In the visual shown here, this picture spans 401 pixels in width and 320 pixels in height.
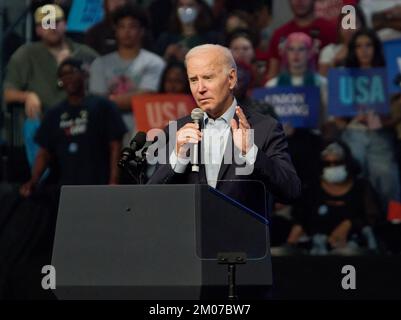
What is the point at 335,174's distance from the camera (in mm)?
8984

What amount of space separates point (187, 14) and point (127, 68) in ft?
1.86

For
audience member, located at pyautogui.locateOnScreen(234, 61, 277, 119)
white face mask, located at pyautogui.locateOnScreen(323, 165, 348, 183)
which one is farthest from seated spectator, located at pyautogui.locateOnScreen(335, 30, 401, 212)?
audience member, located at pyautogui.locateOnScreen(234, 61, 277, 119)

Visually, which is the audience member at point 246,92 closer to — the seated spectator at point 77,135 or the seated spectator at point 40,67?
the seated spectator at point 77,135

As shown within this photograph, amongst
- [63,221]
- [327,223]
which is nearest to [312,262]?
[327,223]

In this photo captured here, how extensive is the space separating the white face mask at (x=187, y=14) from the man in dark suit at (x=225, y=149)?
155 inches

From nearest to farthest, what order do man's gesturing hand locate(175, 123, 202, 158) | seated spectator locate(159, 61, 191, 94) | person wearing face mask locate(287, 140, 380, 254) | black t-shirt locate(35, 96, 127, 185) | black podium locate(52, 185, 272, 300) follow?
1. black podium locate(52, 185, 272, 300)
2. man's gesturing hand locate(175, 123, 202, 158)
3. person wearing face mask locate(287, 140, 380, 254)
4. seated spectator locate(159, 61, 191, 94)
5. black t-shirt locate(35, 96, 127, 185)

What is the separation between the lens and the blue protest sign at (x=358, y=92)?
9039 millimetres

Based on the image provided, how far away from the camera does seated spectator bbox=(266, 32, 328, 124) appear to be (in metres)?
9.08

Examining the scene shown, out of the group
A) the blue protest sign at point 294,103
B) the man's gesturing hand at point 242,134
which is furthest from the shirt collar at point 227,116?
the blue protest sign at point 294,103

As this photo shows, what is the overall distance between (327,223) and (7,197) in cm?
223

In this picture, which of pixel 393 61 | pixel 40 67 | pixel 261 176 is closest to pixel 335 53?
pixel 393 61

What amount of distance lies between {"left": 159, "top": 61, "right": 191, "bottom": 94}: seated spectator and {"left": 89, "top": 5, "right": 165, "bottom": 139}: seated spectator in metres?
0.08

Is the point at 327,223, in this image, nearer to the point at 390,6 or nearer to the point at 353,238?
the point at 353,238

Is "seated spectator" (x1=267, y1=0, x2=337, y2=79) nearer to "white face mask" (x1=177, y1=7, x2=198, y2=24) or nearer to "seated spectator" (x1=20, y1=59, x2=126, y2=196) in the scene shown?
"white face mask" (x1=177, y1=7, x2=198, y2=24)
